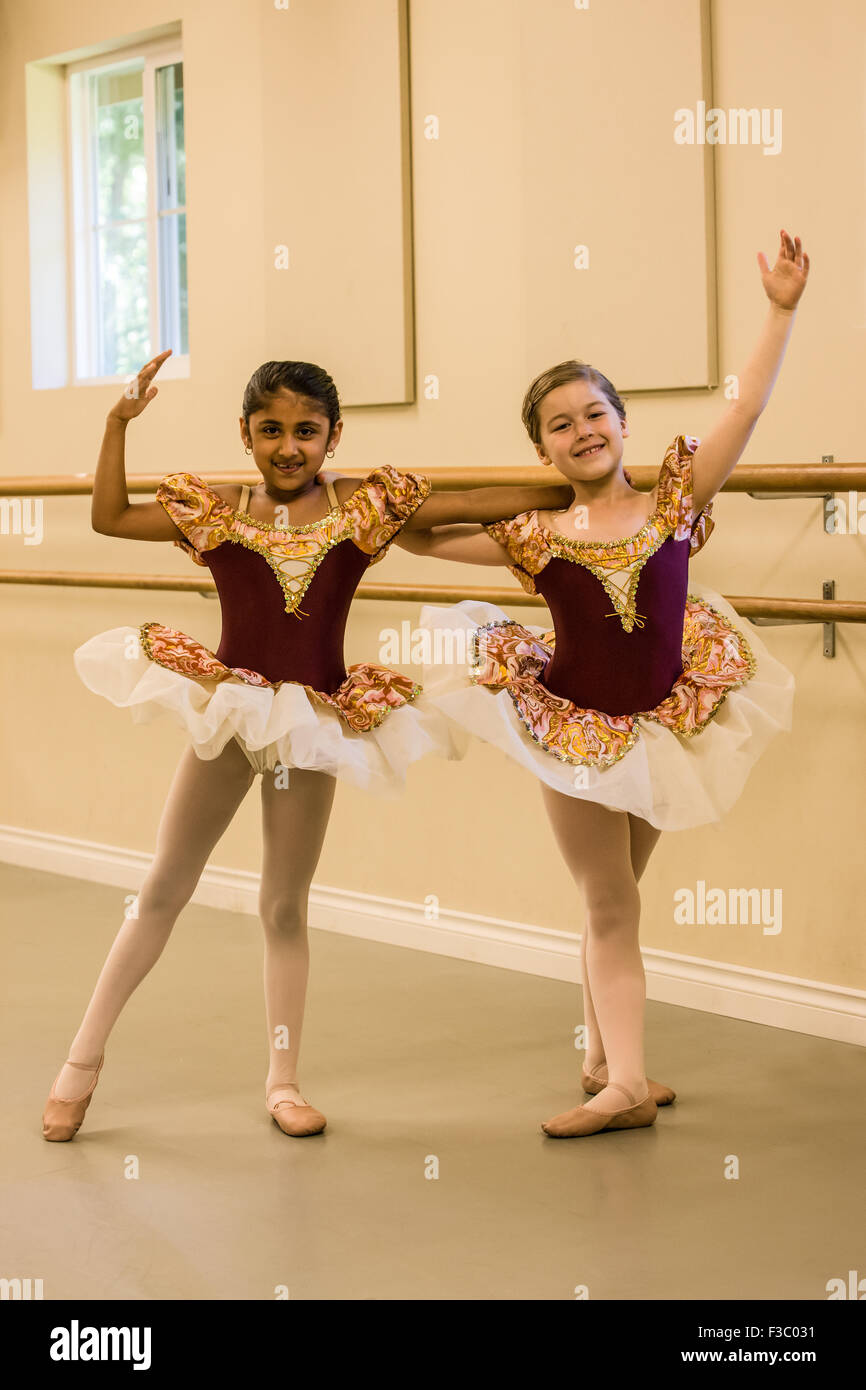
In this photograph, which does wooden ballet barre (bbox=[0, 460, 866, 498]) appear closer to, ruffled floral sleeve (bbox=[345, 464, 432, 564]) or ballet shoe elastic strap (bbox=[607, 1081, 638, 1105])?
ruffled floral sleeve (bbox=[345, 464, 432, 564])

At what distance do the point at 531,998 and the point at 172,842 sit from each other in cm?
97

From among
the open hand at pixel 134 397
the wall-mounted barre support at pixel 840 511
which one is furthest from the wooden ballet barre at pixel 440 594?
the open hand at pixel 134 397

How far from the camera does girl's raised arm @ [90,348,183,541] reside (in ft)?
7.04

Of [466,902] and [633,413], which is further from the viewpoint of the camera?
[466,902]

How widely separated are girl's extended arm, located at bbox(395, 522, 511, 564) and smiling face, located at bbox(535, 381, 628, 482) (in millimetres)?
162

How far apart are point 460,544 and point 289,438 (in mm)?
301

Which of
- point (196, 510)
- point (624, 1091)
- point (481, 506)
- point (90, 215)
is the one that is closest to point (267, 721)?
point (196, 510)

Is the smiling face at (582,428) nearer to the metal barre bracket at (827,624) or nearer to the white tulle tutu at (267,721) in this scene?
the white tulle tutu at (267,721)

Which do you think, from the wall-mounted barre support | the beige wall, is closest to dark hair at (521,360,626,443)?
the wall-mounted barre support

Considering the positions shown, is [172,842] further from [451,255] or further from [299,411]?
[451,255]
